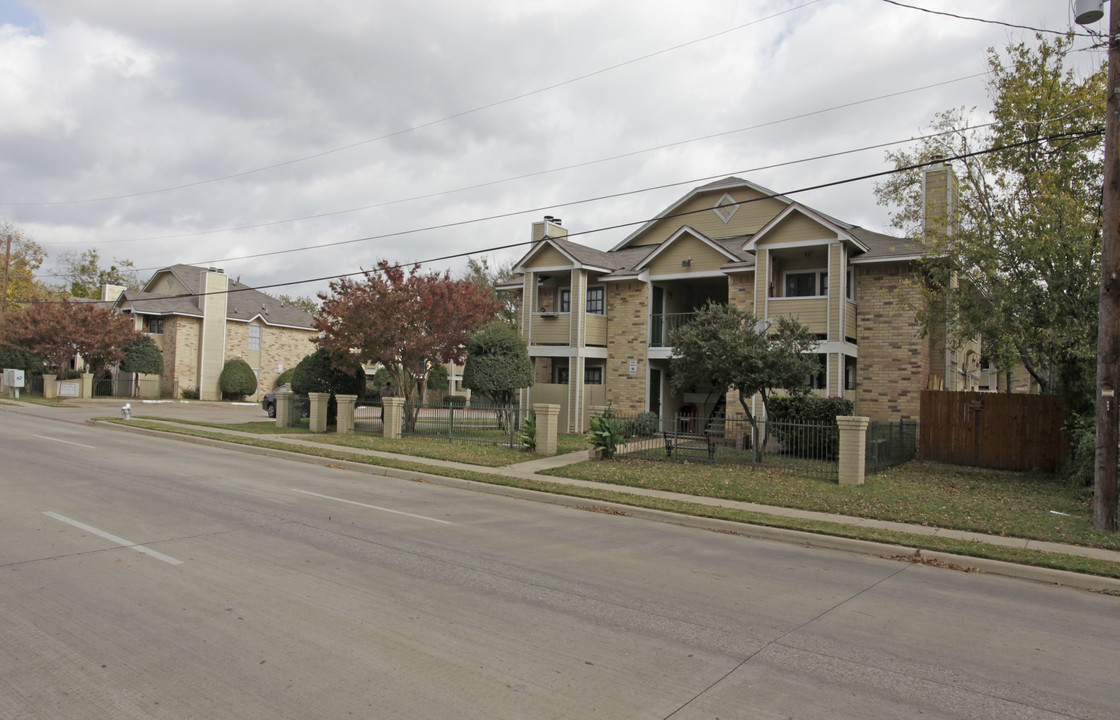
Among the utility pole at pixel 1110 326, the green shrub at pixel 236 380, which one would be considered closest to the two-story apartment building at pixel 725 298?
the utility pole at pixel 1110 326

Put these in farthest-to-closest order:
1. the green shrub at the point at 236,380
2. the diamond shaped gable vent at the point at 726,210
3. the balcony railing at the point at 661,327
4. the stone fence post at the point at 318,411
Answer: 1. the green shrub at the point at 236,380
2. the diamond shaped gable vent at the point at 726,210
3. the balcony railing at the point at 661,327
4. the stone fence post at the point at 318,411

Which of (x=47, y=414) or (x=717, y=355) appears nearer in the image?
(x=717, y=355)

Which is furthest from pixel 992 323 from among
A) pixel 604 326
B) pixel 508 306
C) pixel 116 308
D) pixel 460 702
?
pixel 116 308

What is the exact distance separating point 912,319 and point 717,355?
861cm

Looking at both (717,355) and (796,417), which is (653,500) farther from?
(796,417)

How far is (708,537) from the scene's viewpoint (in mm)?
9812

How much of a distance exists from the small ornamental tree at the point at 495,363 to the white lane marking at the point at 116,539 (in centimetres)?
1383

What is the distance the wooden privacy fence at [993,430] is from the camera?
17203 mm

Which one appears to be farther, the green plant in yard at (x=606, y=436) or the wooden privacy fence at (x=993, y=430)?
the wooden privacy fence at (x=993, y=430)

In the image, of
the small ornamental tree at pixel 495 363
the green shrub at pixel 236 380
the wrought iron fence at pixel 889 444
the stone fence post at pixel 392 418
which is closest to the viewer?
the wrought iron fence at pixel 889 444

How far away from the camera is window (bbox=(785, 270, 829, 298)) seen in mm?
22172

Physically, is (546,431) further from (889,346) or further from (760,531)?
(889,346)

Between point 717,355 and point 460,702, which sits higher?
point 717,355

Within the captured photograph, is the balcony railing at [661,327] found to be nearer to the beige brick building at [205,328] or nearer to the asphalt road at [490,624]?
the asphalt road at [490,624]
